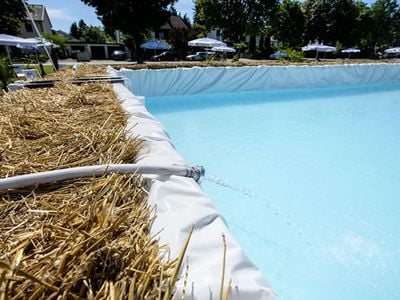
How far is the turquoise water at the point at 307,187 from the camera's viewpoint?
2701 mm

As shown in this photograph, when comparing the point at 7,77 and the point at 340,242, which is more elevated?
the point at 7,77

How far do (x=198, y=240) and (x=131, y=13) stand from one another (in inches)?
961

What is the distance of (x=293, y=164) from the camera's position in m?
5.07

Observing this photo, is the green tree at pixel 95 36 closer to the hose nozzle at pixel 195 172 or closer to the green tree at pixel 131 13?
the green tree at pixel 131 13

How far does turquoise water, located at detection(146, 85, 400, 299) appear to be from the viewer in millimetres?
2701

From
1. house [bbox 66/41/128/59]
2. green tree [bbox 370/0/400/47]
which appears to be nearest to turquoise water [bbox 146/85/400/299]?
house [bbox 66/41/128/59]

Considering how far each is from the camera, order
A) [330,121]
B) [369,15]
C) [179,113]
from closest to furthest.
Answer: [330,121], [179,113], [369,15]

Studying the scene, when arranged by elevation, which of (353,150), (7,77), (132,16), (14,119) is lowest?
(353,150)

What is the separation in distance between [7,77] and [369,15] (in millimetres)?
39536

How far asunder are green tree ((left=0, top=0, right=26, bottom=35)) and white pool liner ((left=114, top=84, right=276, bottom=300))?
25.3m

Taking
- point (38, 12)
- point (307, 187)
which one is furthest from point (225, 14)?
point (307, 187)

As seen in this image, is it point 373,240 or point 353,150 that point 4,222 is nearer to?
point 373,240

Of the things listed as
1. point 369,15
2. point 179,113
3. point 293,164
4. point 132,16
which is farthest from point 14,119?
point 369,15

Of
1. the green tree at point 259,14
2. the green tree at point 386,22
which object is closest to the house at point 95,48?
the green tree at point 259,14
